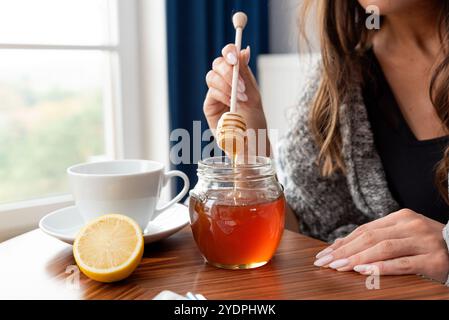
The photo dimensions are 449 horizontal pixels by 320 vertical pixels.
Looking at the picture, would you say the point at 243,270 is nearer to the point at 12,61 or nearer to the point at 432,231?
the point at 432,231

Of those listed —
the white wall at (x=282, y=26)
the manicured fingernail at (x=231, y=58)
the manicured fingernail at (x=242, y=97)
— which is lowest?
the manicured fingernail at (x=242, y=97)

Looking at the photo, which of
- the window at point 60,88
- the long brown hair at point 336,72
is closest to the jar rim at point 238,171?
the long brown hair at point 336,72

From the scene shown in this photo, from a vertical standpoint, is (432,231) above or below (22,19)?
below

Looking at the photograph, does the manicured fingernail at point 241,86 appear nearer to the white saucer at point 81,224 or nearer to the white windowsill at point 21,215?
the white saucer at point 81,224

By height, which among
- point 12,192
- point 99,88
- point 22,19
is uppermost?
point 22,19

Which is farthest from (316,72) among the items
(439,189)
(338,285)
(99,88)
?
(99,88)

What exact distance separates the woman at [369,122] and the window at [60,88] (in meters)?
0.89

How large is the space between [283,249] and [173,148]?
123 cm

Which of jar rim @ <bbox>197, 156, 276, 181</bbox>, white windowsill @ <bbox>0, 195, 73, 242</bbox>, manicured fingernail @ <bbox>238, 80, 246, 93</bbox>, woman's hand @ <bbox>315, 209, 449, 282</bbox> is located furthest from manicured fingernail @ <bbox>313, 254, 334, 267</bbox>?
white windowsill @ <bbox>0, 195, 73, 242</bbox>

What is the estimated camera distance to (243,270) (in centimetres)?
62

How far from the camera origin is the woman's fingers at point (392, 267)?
61cm

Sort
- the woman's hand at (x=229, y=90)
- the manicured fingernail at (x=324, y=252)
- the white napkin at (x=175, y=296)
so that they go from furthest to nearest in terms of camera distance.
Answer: the woman's hand at (x=229, y=90), the manicured fingernail at (x=324, y=252), the white napkin at (x=175, y=296)

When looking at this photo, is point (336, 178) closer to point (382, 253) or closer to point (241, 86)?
point (241, 86)

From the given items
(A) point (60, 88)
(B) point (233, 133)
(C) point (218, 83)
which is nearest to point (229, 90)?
(C) point (218, 83)
